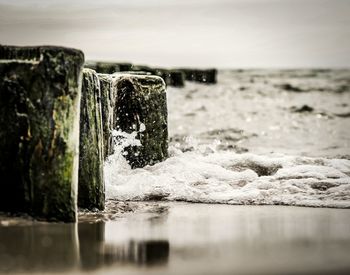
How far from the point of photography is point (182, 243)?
2434mm

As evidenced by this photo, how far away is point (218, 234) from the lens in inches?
104

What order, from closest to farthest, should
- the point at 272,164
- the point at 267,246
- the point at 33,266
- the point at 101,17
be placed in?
the point at 33,266, the point at 267,246, the point at 272,164, the point at 101,17

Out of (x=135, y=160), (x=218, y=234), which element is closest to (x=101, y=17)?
(x=135, y=160)

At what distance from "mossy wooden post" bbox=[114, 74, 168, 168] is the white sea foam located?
0.10 m

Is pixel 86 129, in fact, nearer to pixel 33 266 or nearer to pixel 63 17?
pixel 33 266

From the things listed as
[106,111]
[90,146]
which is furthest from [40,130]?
[106,111]

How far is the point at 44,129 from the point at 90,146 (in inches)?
18.4

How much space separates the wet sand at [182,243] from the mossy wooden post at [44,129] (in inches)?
5.1

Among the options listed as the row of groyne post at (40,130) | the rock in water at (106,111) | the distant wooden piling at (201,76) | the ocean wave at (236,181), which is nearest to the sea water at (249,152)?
the ocean wave at (236,181)

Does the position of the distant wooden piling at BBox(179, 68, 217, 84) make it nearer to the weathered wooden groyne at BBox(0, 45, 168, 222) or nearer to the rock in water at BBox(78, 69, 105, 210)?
the rock in water at BBox(78, 69, 105, 210)

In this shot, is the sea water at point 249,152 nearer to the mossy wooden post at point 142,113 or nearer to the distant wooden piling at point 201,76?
the mossy wooden post at point 142,113

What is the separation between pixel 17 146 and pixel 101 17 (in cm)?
760

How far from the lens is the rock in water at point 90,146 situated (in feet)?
10.1

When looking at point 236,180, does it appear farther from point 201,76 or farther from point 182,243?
point 201,76
